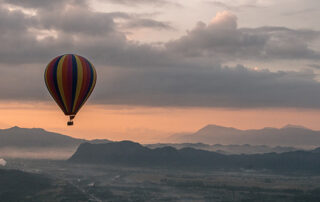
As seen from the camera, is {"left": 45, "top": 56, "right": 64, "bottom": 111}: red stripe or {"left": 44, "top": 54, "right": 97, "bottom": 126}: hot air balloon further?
{"left": 45, "top": 56, "right": 64, "bottom": 111}: red stripe

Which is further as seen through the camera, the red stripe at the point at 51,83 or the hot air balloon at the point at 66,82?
the red stripe at the point at 51,83

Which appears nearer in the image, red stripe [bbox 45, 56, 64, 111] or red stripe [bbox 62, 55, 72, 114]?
red stripe [bbox 62, 55, 72, 114]

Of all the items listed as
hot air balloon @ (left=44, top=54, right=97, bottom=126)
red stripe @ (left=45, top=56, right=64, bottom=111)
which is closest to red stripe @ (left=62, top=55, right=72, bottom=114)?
hot air balloon @ (left=44, top=54, right=97, bottom=126)

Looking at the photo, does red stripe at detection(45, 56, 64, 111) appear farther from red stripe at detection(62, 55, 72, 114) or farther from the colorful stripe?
red stripe at detection(62, 55, 72, 114)

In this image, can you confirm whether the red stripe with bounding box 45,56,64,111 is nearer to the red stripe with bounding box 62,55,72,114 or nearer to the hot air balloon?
the hot air balloon

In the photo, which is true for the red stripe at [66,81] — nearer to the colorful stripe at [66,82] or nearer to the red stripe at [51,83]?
the colorful stripe at [66,82]

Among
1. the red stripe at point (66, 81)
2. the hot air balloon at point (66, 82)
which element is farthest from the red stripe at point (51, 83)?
the red stripe at point (66, 81)

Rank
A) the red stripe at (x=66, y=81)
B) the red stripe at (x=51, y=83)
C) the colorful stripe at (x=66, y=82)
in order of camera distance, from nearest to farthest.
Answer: the red stripe at (x=66, y=81) → the colorful stripe at (x=66, y=82) → the red stripe at (x=51, y=83)

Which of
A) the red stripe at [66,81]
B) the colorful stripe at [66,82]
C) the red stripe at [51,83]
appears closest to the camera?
the red stripe at [66,81]

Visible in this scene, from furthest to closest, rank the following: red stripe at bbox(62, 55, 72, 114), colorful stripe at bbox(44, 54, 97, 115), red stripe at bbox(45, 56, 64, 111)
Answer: red stripe at bbox(45, 56, 64, 111) < colorful stripe at bbox(44, 54, 97, 115) < red stripe at bbox(62, 55, 72, 114)

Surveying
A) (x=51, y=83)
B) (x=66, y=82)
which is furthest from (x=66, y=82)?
(x=51, y=83)

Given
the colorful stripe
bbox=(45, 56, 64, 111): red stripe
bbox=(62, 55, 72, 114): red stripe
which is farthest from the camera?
bbox=(45, 56, 64, 111): red stripe
